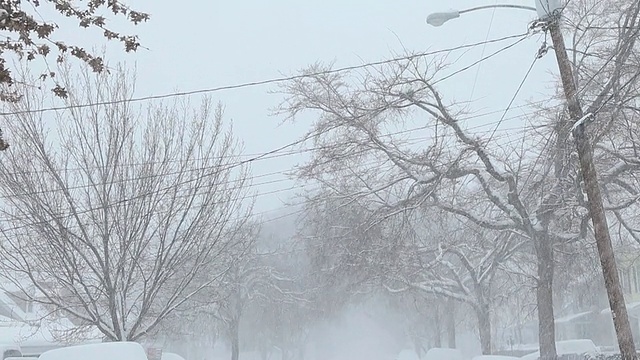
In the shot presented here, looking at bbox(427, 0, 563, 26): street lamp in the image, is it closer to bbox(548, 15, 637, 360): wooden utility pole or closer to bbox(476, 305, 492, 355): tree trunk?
bbox(548, 15, 637, 360): wooden utility pole

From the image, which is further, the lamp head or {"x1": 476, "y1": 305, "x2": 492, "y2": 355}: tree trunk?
{"x1": 476, "y1": 305, "x2": 492, "y2": 355}: tree trunk

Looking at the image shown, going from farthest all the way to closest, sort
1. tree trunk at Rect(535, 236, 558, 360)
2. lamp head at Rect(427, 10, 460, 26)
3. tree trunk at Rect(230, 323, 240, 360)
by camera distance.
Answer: tree trunk at Rect(230, 323, 240, 360) → tree trunk at Rect(535, 236, 558, 360) → lamp head at Rect(427, 10, 460, 26)

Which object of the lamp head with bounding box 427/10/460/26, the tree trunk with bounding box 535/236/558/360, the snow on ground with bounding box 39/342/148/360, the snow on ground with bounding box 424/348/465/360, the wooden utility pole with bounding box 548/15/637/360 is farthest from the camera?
the snow on ground with bounding box 424/348/465/360

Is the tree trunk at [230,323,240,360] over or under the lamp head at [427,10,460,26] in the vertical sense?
under

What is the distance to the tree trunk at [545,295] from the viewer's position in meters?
23.0

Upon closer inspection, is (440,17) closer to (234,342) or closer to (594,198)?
(594,198)

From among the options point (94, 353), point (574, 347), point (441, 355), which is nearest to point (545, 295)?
point (574, 347)

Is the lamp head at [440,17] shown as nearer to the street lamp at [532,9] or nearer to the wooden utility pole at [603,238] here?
the street lamp at [532,9]

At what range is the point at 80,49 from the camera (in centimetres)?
777

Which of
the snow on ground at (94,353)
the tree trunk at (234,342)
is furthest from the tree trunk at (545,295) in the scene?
the tree trunk at (234,342)

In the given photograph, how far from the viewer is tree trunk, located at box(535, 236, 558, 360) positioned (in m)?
23.0

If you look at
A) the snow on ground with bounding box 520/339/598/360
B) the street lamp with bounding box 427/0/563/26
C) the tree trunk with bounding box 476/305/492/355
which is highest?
the street lamp with bounding box 427/0/563/26

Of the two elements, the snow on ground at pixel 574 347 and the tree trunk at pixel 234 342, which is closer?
the snow on ground at pixel 574 347

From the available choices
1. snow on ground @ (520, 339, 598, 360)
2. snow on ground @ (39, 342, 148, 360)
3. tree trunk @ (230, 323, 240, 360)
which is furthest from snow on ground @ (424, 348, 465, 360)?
snow on ground @ (39, 342, 148, 360)
